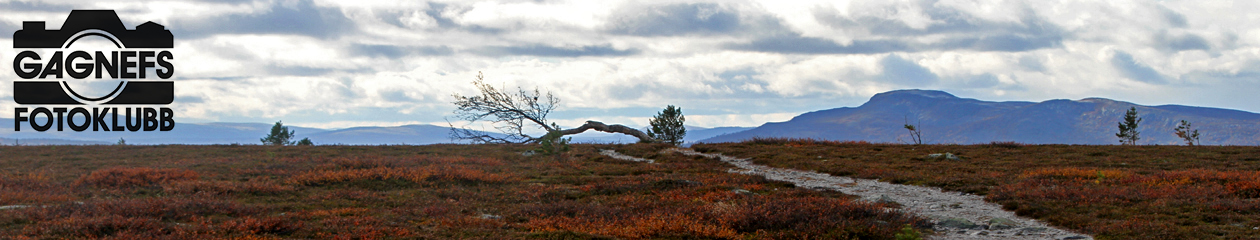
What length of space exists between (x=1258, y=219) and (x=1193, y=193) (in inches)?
150

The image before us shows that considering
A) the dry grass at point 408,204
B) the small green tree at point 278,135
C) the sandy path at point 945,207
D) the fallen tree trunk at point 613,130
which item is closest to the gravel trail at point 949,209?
the sandy path at point 945,207

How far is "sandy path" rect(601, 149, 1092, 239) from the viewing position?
43.3ft

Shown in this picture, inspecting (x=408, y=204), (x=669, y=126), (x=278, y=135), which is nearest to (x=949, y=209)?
(x=408, y=204)

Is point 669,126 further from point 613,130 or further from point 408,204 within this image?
point 408,204

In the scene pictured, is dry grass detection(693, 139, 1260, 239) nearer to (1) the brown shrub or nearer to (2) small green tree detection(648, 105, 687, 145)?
(2) small green tree detection(648, 105, 687, 145)

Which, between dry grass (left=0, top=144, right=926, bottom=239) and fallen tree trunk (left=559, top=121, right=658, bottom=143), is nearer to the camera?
dry grass (left=0, top=144, right=926, bottom=239)

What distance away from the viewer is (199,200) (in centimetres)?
1501

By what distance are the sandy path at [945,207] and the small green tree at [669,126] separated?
68.7ft

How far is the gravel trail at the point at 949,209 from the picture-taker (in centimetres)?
1323

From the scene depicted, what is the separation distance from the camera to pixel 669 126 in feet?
162

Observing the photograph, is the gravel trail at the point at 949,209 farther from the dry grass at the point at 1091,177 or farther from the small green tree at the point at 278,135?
the small green tree at the point at 278,135

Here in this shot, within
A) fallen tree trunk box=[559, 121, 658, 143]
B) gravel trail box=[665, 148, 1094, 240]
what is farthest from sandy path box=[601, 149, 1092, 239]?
fallen tree trunk box=[559, 121, 658, 143]

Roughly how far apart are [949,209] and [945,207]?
366 mm

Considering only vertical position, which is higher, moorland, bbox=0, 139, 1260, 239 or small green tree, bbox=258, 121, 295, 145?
small green tree, bbox=258, 121, 295, 145
